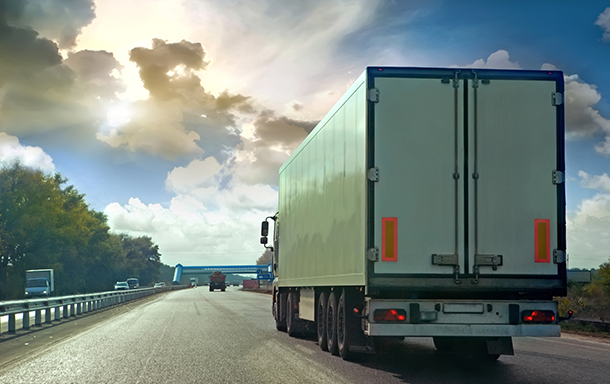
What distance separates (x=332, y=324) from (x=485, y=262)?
11.0 feet

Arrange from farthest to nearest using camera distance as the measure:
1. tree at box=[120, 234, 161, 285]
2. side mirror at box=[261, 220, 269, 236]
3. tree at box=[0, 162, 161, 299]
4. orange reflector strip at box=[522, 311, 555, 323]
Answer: tree at box=[120, 234, 161, 285] → tree at box=[0, 162, 161, 299] → side mirror at box=[261, 220, 269, 236] → orange reflector strip at box=[522, 311, 555, 323]

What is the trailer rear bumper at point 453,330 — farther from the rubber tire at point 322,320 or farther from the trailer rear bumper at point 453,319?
the rubber tire at point 322,320

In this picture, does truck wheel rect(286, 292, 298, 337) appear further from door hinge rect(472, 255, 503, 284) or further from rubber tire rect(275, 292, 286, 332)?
door hinge rect(472, 255, 503, 284)

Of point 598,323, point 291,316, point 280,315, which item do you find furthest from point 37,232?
point 598,323

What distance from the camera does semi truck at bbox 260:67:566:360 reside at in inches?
360

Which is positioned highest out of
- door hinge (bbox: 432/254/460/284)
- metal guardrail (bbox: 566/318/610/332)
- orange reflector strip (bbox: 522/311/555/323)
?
door hinge (bbox: 432/254/460/284)

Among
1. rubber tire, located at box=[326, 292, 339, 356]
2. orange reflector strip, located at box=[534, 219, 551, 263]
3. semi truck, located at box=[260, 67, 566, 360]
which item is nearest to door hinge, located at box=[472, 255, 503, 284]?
semi truck, located at box=[260, 67, 566, 360]

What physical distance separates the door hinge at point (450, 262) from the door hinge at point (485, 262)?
0.24m

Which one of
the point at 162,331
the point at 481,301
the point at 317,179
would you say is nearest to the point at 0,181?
the point at 162,331

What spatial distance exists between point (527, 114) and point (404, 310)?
323 cm

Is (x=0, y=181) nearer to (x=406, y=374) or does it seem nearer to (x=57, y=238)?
(x=57, y=238)

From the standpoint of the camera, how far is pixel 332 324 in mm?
11570

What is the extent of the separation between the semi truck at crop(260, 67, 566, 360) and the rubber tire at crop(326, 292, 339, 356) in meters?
1.74

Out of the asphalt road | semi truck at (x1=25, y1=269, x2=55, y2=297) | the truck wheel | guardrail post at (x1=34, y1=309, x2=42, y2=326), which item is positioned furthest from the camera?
semi truck at (x1=25, y1=269, x2=55, y2=297)
